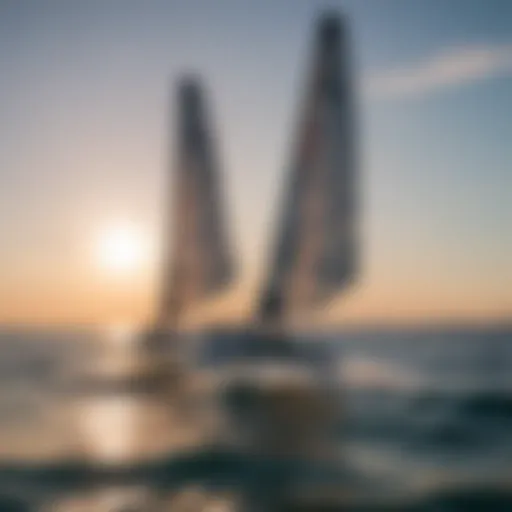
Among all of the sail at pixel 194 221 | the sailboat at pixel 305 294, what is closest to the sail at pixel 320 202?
the sailboat at pixel 305 294

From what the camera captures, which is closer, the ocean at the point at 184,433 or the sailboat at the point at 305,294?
the ocean at the point at 184,433

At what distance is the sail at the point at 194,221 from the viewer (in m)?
2.85

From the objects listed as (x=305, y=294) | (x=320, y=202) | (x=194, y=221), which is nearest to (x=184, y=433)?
(x=305, y=294)

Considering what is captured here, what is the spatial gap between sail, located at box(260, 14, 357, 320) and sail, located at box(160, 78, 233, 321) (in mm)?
246

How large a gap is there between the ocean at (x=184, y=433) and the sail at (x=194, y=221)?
354 millimetres

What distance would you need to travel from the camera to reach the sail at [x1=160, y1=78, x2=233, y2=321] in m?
2.85

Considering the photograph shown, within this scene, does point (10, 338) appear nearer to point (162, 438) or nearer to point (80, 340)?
point (80, 340)

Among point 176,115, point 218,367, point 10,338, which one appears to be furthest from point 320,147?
point 10,338

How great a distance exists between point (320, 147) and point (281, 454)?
1.20m

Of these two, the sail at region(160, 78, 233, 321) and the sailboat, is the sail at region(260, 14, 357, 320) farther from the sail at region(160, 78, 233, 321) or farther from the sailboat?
the sail at region(160, 78, 233, 321)

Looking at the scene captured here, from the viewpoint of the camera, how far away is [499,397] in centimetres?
338

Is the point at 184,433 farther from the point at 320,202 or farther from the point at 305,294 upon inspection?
the point at 320,202

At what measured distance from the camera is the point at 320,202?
3.17 metres

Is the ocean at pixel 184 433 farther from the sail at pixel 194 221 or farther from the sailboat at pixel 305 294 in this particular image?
the sail at pixel 194 221
